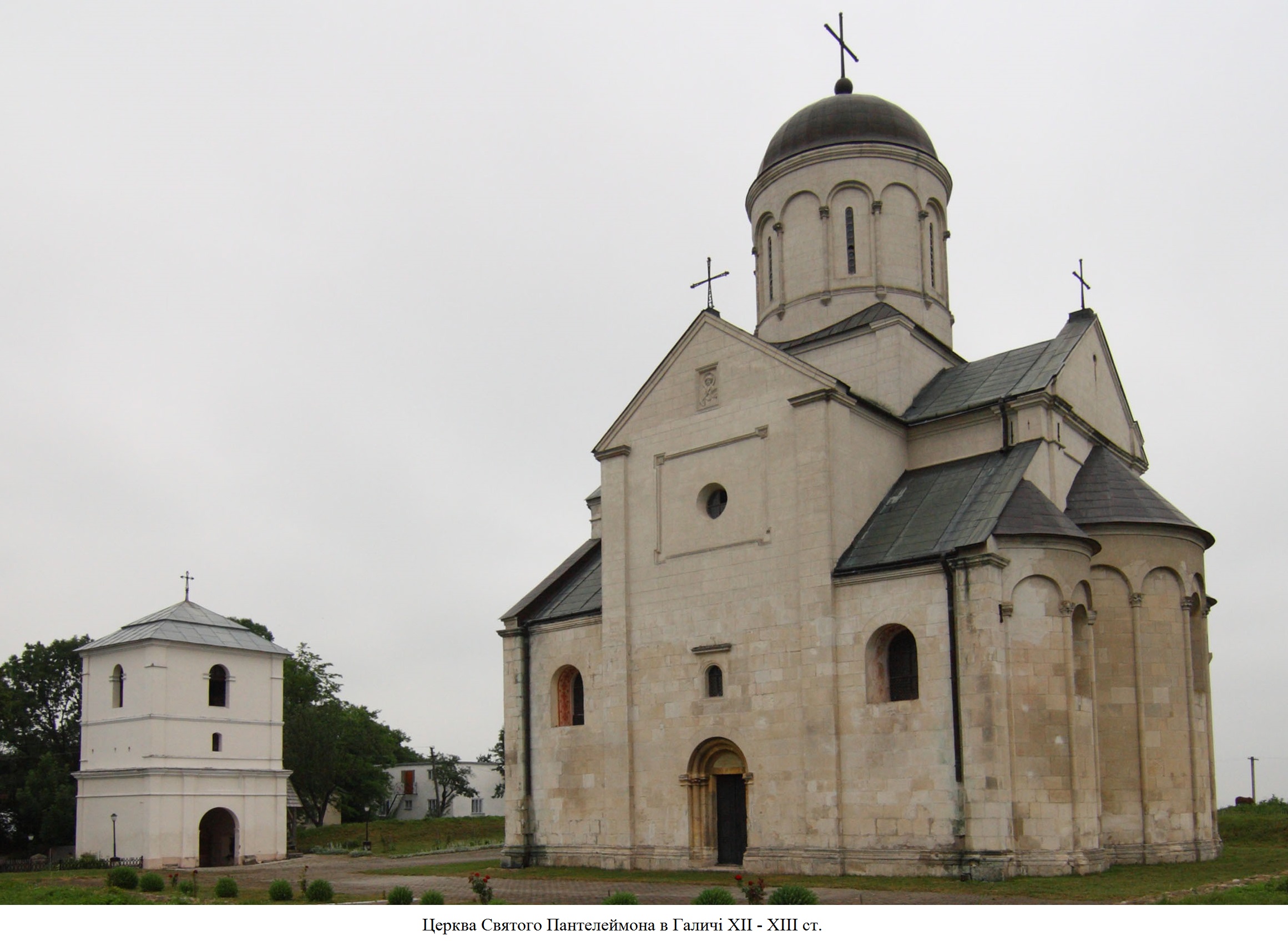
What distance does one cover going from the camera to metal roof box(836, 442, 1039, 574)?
71.9 feet

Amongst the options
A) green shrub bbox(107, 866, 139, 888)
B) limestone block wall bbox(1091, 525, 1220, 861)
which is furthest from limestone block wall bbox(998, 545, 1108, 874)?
green shrub bbox(107, 866, 139, 888)

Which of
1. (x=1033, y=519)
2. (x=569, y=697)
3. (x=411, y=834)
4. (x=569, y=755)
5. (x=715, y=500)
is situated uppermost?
(x=715, y=500)

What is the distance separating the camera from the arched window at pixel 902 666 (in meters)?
21.8

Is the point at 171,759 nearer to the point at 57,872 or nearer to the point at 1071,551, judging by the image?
the point at 57,872

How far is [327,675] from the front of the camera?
62.5 metres

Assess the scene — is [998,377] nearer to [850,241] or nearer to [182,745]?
[850,241]

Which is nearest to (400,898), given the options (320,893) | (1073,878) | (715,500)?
(320,893)

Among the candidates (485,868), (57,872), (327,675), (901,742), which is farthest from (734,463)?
(327,675)

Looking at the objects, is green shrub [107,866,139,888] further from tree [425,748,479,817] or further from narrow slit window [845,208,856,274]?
tree [425,748,479,817]

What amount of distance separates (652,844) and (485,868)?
16.4 ft

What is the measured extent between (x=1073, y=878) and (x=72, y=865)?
1158 inches

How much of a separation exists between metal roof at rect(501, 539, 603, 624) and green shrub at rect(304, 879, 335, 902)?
981 centimetres

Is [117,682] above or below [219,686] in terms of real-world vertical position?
above

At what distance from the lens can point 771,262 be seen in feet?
101
